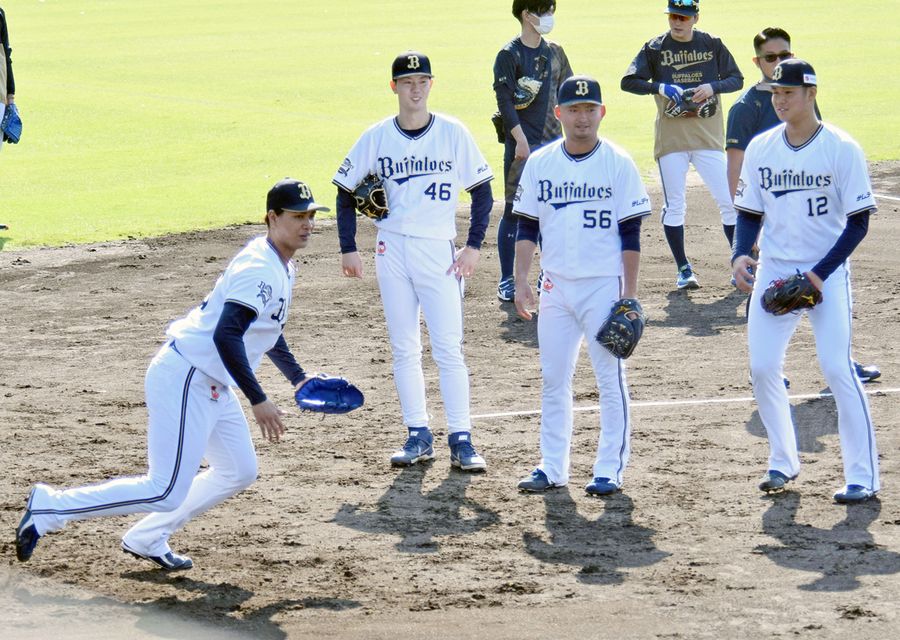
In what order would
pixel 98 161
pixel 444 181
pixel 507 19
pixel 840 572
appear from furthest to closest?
pixel 507 19, pixel 98 161, pixel 444 181, pixel 840 572

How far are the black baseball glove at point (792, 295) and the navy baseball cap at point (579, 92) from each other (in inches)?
50.6

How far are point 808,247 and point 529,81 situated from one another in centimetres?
439

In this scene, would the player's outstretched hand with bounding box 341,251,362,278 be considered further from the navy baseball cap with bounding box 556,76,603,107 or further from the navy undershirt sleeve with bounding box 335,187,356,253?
the navy baseball cap with bounding box 556,76,603,107

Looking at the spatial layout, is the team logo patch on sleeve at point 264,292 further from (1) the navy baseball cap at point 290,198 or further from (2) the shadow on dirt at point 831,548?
(2) the shadow on dirt at point 831,548

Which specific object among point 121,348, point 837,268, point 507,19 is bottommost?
point 121,348

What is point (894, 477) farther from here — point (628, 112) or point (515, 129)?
point (628, 112)

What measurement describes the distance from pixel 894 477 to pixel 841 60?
24474 mm

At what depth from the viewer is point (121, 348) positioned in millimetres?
10523

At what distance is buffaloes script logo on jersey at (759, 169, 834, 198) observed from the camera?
6.71 meters

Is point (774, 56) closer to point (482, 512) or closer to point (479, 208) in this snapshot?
point (479, 208)

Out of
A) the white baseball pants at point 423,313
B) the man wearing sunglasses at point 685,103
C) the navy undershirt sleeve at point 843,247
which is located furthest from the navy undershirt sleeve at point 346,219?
the man wearing sunglasses at point 685,103

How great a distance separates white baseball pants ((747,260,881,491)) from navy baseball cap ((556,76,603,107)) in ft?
4.06

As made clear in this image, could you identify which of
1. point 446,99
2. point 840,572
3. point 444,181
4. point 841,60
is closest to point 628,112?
point 446,99

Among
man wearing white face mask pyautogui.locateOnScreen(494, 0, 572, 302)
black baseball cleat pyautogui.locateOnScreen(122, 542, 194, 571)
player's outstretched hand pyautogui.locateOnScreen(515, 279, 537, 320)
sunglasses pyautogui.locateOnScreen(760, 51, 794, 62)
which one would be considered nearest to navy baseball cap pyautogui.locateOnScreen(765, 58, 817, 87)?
player's outstretched hand pyautogui.locateOnScreen(515, 279, 537, 320)
